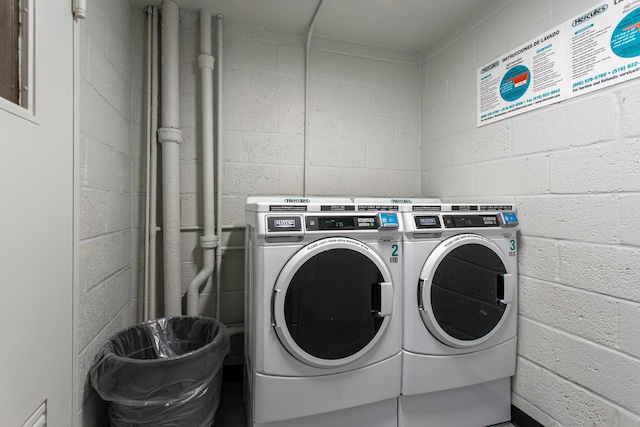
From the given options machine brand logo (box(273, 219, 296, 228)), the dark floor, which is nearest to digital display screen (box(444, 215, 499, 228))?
machine brand logo (box(273, 219, 296, 228))

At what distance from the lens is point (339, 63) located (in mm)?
2170

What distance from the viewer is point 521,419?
1507 millimetres

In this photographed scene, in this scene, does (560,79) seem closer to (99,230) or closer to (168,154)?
(168,154)

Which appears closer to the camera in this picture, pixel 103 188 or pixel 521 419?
pixel 103 188

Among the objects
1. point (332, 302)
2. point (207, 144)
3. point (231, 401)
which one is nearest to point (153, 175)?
point (207, 144)

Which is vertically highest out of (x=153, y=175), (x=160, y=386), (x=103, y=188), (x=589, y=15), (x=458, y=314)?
(x=589, y=15)

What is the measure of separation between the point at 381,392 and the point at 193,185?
1.63 meters

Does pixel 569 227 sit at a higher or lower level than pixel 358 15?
lower

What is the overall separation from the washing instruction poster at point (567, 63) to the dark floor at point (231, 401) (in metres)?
2.24

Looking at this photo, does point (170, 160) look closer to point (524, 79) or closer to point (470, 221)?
point (470, 221)

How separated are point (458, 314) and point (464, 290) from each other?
0.12 metres

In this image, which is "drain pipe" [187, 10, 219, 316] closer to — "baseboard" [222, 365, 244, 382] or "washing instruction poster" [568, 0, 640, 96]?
"baseboard" [222, 365, 244, 382]

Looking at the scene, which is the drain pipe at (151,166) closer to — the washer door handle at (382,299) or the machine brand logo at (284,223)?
the machine brand logo at (284,223)

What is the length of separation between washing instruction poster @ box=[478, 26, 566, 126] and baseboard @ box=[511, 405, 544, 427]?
161 cm
